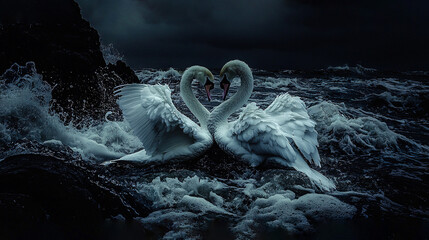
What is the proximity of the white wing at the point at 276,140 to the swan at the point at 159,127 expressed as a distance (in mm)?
479

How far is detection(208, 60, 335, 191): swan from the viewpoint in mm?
4328

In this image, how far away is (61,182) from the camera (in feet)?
11.6

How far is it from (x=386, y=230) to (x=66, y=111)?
24.5 feet

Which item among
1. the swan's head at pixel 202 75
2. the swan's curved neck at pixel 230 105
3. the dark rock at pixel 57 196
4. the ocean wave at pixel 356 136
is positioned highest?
the swan's head at pixel 202 75

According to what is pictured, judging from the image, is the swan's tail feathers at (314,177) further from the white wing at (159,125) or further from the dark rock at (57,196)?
the dark rock at (57,196)

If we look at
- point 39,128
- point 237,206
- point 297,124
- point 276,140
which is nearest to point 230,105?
point 297,124

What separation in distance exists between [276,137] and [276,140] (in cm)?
4

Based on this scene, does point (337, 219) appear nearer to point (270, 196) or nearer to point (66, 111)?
point (270, 196)

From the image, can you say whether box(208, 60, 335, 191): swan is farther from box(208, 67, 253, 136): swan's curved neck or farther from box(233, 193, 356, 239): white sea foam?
box(233, 193, 356, 239): white sea foam

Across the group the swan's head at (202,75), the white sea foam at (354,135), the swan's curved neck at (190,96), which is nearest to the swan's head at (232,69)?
the swan's head at (202,75)

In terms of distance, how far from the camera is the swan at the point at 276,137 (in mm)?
4328

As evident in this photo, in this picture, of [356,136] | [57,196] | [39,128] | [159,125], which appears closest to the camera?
[57,196]

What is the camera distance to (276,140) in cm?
429

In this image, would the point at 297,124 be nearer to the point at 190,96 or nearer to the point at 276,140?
the point at 276,140
